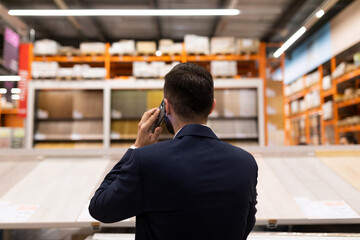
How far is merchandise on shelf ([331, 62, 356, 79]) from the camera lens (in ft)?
21.7

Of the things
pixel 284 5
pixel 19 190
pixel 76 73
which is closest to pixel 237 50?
pixel 76 73

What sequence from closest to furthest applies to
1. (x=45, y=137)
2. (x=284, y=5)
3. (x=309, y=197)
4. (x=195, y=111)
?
(x=195, y=111) < (x=309, y=197) < (x=45, y=137) < (x=284, y=5)

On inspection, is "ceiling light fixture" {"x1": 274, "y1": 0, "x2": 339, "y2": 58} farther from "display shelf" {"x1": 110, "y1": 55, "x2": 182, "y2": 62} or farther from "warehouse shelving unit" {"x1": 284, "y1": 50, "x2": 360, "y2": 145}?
"display shelf" {"x1": 110, "y1": 55, "x2": 182, "y2": 62}

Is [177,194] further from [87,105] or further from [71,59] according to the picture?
[71,59]

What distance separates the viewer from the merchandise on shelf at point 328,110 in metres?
7.32

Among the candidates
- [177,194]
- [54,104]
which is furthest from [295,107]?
[177,194]

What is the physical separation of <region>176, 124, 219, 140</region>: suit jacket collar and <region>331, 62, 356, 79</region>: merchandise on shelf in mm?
6689

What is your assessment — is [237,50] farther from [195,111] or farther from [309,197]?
[195,111]

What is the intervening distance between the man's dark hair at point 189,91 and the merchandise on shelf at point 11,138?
776 cm

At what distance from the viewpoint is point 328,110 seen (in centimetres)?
737

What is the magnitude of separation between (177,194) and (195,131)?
198 mm

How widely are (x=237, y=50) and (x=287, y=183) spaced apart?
4676 millimetres

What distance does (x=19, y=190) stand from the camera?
71.6 inches

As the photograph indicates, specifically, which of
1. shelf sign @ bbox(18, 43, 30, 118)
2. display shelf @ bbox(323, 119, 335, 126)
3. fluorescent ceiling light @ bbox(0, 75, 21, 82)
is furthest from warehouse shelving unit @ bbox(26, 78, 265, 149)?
fluorescent ceiling light @ bbox(0, 75, 21, 82)
